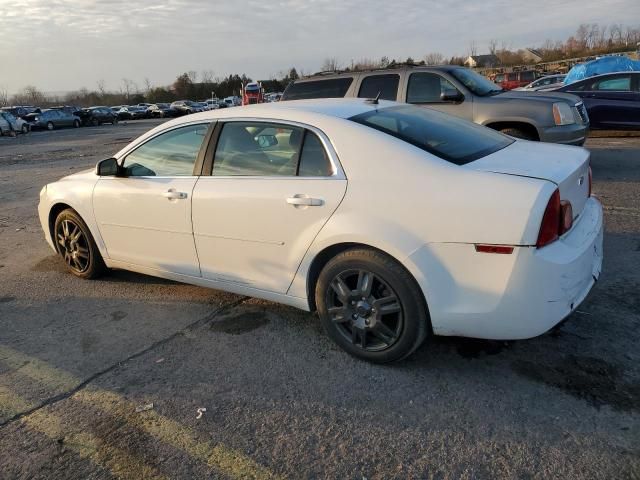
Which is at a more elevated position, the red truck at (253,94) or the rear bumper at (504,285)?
the red truck at (253,94)

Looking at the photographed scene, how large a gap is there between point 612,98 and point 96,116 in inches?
1617

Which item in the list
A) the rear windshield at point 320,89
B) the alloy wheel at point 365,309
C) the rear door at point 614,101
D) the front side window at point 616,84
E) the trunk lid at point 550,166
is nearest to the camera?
the trunk lid at point 550,166

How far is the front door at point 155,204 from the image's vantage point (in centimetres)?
399

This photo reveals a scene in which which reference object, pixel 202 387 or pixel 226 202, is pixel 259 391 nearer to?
pixel 202 387

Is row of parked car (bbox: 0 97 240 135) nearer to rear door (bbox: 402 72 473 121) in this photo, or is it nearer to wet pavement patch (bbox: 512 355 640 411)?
rear door (bbox: 402 72 473 121)

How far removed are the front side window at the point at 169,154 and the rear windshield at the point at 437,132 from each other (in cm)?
134

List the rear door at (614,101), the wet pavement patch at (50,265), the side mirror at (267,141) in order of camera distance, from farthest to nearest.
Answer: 1. the rear door at (614,101)
2. the wet pavement patch at (50,265)
3. the side mirror at (267,141)

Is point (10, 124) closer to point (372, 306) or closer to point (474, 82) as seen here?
point (474, 82)

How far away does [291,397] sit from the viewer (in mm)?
3006

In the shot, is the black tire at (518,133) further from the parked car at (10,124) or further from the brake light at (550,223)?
the parked car at (10,124)

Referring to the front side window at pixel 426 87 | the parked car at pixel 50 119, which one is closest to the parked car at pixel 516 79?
the front side window at pixel 426 87

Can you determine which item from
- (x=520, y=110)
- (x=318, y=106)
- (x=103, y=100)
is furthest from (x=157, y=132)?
(x=103, y=100)

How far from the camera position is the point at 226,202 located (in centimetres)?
366

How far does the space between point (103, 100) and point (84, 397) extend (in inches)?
3674
